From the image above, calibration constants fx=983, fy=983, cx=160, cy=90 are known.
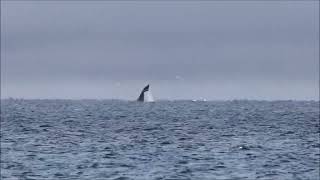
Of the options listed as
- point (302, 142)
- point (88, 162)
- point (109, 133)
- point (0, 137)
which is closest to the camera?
point (88, 162)

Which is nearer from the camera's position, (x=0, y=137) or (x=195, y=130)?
(x=0, y=137)

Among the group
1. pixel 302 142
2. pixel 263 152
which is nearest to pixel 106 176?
pixel 263 152

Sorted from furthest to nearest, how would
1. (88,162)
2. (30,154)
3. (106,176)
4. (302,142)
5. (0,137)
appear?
(0,137) < (302,142) < (30,154) < (88,162) < (106,176)

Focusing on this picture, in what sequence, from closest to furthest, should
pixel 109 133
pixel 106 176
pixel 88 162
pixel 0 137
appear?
pixel 106 176
pixel 88 162
pixel 0 137
pixel 109 133

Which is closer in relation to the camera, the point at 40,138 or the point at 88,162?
the point at 88,162

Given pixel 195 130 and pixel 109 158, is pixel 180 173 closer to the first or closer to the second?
pixel 109 158

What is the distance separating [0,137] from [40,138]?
15.6 ft

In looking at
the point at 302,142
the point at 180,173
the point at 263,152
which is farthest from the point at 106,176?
the point at 302,142

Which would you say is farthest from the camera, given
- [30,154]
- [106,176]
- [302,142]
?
[302,142]

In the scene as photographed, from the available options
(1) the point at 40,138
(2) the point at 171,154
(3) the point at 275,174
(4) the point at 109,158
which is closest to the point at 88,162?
(4) the point at 109,158

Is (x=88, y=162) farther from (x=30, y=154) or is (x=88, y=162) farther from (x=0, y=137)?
(x=0, y=137)

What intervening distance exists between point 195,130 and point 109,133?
368 inches

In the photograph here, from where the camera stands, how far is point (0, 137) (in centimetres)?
8481

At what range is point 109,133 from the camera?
91000 mm
